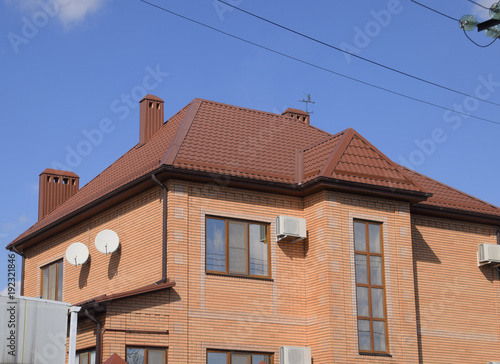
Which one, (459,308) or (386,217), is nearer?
(386,217)

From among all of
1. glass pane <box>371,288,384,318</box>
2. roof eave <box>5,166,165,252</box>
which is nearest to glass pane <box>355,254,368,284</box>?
glass pane <box>371,288,384,318</box>

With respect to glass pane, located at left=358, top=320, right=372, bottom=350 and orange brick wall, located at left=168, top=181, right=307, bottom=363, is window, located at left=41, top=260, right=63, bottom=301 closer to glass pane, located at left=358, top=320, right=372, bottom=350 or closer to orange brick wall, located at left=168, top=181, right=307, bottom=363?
orange brick wall, located at left=168, top=181, right=307, bottom=363

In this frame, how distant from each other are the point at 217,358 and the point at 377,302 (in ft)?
13.1

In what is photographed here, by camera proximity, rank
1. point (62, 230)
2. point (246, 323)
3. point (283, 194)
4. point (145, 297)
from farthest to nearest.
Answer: point (62, 230) < point (283, 194) < point (246, 323) < point (145, 297)

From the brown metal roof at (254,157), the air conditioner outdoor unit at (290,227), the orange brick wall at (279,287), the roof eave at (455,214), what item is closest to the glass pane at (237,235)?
the orange brick wall at (279,287)

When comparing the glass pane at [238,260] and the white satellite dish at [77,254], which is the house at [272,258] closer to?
the glass pane at [238,260]

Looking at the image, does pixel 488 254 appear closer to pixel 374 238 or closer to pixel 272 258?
pixel 374 238

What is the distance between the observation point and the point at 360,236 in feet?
64.0

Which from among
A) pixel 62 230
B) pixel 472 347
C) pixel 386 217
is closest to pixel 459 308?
pixel 472 347

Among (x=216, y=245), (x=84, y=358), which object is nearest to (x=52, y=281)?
(x=84, y=358)

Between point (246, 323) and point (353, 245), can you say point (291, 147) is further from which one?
point (246, 323)

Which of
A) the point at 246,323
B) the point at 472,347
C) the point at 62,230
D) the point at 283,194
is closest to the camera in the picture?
the point at 246,323

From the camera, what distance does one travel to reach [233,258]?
18.9 meters

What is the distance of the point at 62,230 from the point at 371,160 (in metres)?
8.70
